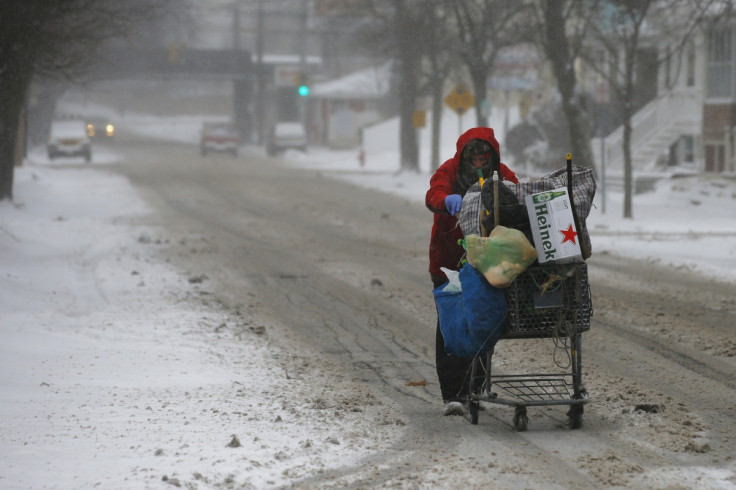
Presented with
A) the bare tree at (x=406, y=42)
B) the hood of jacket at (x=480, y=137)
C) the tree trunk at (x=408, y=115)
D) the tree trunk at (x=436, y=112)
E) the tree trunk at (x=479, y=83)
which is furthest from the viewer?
the tree trunk at (x=408, y=115)

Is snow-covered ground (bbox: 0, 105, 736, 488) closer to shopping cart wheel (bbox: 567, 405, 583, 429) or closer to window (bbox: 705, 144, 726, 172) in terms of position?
shopping cart wheel (bbox: 567, 405, 583, 429)

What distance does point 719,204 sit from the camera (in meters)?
23.2

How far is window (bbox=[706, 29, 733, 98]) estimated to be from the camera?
31266mm

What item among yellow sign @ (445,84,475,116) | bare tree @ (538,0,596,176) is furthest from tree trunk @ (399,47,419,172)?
bare tree @ (538,0,596,176)

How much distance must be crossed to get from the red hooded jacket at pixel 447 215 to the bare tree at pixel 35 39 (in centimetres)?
1092

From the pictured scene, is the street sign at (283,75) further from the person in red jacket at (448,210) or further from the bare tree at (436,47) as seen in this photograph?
the person in red jacket at (448,210)

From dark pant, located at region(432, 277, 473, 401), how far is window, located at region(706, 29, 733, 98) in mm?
26939

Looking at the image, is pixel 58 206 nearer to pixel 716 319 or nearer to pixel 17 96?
pixel 17 96

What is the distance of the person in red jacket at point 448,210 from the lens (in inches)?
250

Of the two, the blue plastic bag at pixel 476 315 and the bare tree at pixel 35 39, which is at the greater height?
the bare tree at pixel 35 39

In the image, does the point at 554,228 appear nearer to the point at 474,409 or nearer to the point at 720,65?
the point at 474,409

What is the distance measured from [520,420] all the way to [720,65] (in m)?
27.7

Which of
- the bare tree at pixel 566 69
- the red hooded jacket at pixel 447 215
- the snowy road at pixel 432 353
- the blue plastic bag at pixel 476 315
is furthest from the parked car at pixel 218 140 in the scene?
the blue plastic bag at pixel 476 315

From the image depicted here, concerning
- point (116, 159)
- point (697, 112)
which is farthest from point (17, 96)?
point (116, 159)
